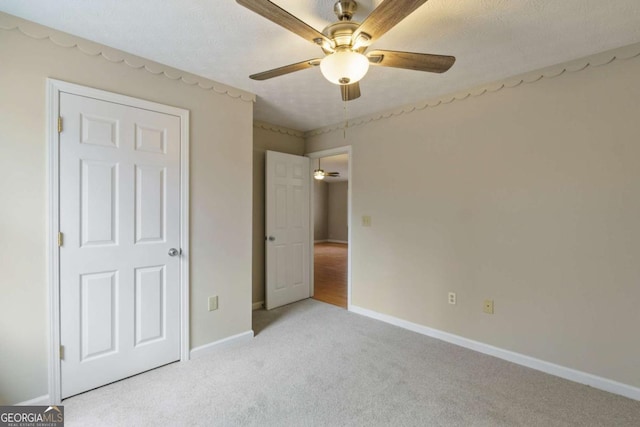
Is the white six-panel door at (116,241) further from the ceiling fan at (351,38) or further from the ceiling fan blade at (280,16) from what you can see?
the ceiling fan blade at (280,16)

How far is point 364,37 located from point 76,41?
6.13ft

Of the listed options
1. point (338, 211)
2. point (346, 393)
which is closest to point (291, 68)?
point (346, 393)

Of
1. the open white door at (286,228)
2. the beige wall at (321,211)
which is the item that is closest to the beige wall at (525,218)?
the open white door at (286,228)

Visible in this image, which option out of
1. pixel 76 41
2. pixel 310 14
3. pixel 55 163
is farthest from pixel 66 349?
pixel 310 14

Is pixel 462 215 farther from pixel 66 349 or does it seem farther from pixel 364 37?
pixel 66 349

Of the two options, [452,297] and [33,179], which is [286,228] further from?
[33,179]

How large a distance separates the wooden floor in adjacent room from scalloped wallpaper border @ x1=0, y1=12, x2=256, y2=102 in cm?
277

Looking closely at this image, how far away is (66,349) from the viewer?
6.21ft

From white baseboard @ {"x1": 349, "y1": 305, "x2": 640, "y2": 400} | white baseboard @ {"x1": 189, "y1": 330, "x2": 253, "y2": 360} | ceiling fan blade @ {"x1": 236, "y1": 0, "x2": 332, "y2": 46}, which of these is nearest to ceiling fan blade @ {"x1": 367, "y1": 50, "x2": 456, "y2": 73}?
ceiling fan blade @ {"x1": 236, "y1": 0, "x2": 332, "y2": 46}

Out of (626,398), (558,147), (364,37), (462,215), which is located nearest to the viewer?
(364,37)

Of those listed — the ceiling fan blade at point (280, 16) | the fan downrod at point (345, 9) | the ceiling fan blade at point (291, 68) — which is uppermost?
the fan downrod at point (345, 9)

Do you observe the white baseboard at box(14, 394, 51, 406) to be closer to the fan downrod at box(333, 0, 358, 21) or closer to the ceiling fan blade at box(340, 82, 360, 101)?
the ceiling fan blade at box(340, 82, 360, 101)

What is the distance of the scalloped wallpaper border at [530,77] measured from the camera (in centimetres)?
196

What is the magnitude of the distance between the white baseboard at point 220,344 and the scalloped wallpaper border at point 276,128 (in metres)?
2.37
